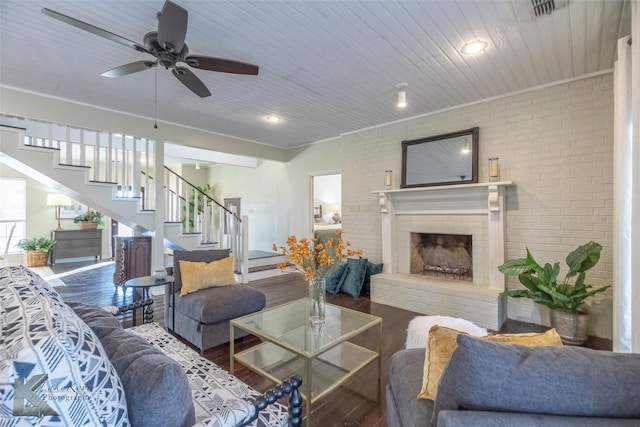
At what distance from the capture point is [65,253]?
6.72m

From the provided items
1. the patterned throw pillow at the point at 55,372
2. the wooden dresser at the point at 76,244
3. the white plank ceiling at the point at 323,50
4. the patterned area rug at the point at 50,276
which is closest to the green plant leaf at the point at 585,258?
the white plank ceiling at the point at 323,50

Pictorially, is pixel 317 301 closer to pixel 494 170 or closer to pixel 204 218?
pixel 494 170

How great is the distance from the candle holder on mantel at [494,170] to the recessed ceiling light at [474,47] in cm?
145

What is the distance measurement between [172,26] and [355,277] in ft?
12.3

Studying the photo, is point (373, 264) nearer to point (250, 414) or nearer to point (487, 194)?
point (487, 194)

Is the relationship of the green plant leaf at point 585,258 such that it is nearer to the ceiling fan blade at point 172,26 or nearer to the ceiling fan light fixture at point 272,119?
the ceiling fan blade at point 172,26

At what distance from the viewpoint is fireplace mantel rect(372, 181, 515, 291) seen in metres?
3.43

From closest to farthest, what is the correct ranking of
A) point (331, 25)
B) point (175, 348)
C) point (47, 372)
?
point (47, 372), point (175, 348), point (331, 25)

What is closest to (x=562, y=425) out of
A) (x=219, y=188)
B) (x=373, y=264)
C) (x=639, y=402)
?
(x=639, y=402)

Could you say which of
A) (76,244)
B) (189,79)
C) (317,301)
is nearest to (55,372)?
(317,301)

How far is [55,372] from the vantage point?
0.72m

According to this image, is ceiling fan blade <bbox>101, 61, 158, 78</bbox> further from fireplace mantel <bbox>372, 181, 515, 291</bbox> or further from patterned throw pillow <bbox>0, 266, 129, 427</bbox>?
fireplace mantel <bbox>372, 181, 515, 291</bbox>

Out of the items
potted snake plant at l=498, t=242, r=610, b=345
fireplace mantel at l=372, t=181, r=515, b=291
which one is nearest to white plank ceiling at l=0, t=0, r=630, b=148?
fireplace mantel at l=372, t=181, r=515, b=291

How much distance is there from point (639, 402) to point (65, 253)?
29.9 feet
